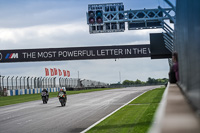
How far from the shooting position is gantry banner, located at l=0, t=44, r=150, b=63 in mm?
47938

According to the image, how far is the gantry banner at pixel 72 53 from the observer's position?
47.9 m

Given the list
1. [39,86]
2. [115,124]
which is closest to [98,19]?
[115,124]

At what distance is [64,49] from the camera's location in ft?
160

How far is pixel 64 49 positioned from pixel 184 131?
46.9 meters

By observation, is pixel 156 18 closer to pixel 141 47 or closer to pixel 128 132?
pixel 141 47

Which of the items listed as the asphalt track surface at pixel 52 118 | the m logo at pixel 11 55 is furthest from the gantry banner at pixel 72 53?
the asphalt track surface at pixel 52 118

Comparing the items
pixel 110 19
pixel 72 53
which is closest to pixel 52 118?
pixel 110 19

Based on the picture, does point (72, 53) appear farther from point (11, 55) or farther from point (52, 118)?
point (52, 118)

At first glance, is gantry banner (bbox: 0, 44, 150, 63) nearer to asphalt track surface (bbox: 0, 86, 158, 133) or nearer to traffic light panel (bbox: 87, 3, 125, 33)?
traffic light panel (bbox: 87, 3, 125, 33)

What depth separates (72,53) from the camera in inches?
1922

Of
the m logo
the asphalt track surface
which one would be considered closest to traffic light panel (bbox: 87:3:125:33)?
Result: the asphalt track surface

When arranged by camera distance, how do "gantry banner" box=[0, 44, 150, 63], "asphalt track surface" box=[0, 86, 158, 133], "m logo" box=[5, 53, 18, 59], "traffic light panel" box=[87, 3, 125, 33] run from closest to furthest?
"asphalt track surface" box=[0, 86, 158, 133] → "traffic light panel" box=[87, 3, 125, 33] → "gantry banner" box=[0, 44, 150, 63] → "m logo" box=[5, 53, 18, 59]

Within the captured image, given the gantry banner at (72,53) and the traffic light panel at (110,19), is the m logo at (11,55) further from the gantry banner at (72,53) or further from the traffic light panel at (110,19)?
the traffic light panel at (110,19)

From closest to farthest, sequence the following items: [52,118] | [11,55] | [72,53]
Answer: [52,118]
[72,53]
[11,55]
